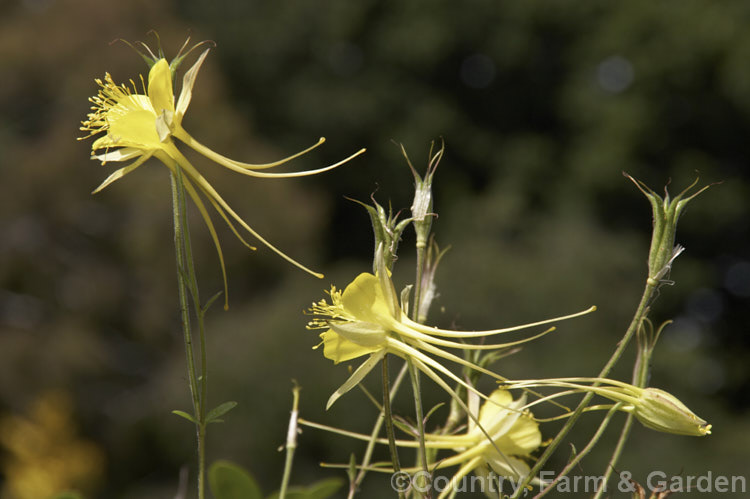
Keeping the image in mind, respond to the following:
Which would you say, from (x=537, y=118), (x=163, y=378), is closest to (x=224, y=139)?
(x=163, y=378)

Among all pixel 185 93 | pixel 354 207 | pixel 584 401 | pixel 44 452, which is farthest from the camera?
pixel 354 207

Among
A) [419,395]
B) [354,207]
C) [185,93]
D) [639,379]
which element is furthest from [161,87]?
[354,207]

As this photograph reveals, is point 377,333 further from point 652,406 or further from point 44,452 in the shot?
point 44,452

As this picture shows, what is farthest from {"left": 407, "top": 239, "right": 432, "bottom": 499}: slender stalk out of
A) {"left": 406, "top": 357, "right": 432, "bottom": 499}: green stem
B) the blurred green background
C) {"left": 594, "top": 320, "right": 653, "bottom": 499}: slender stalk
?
the blurred green background

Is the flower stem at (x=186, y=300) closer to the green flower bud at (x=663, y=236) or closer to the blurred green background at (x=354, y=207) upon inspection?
the green flower bud at (x=663, y=236)

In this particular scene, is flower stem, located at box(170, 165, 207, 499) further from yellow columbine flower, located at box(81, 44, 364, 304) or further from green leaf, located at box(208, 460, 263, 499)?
green leaf, located at box(208, 460, 263, 499)

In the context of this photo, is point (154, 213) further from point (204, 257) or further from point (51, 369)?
point (51, 369)
